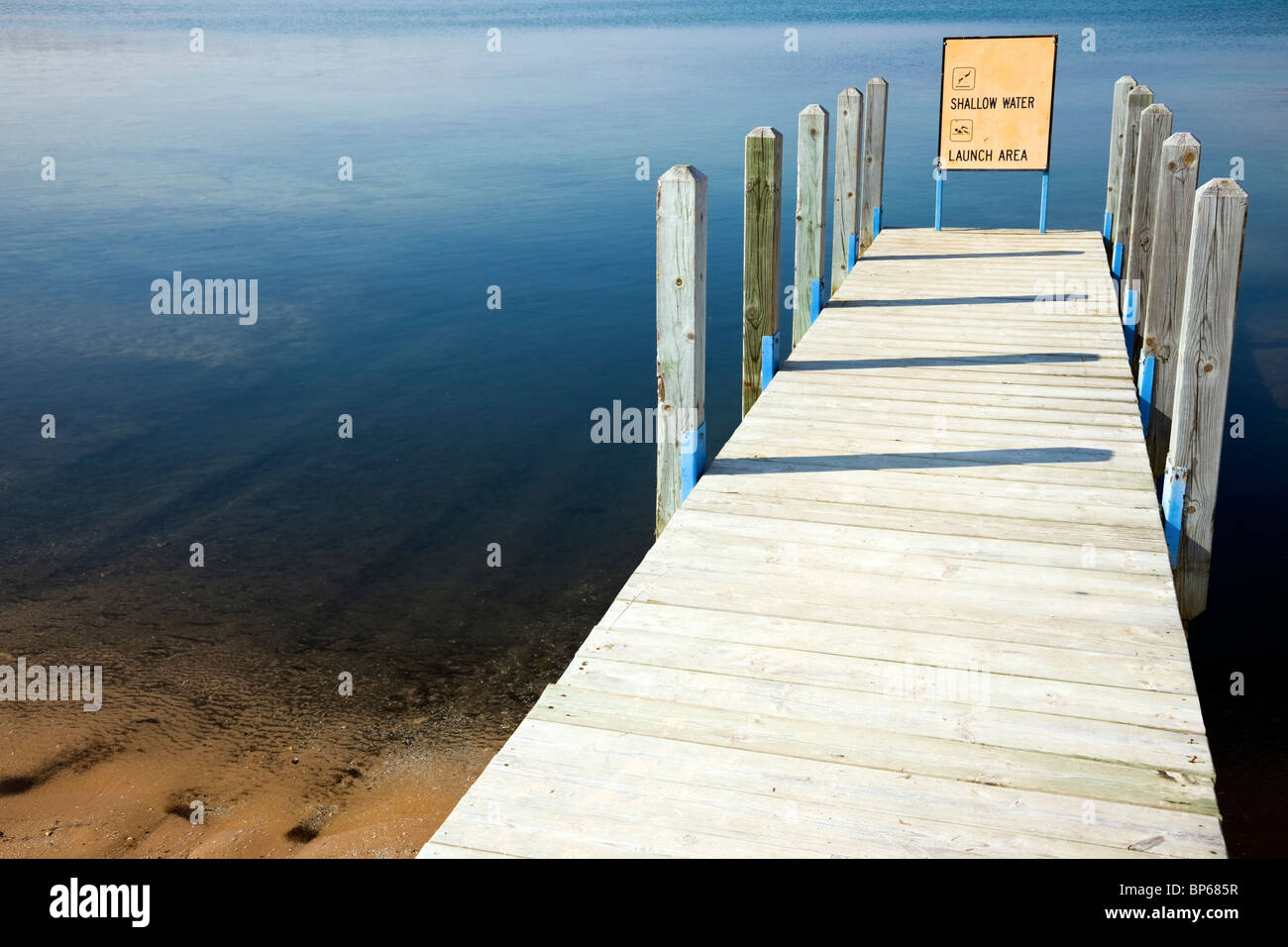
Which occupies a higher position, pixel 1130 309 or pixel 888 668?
pixel 1130 309

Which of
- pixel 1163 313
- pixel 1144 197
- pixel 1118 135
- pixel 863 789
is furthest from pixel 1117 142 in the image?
pixel 863 789

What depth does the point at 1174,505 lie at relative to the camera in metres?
5.21

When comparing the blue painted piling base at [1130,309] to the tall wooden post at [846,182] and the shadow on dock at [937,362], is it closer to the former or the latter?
the shadow on dock at [937,362]

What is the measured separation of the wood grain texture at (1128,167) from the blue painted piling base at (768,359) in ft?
15.8

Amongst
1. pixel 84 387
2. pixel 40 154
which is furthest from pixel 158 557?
pixel 40 154

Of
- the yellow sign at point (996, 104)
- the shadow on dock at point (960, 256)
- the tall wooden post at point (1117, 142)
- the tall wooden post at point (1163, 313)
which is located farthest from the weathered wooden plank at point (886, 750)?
the yellow sign at point (996, 104)

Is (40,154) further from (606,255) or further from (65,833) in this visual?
(65,833)

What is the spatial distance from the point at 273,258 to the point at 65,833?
12.5 meters

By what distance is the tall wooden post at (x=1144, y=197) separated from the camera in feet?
27.6

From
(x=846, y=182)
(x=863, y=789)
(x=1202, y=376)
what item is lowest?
(x=863, y=789)

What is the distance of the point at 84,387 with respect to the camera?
11906 mm

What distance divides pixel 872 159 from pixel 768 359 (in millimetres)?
5378

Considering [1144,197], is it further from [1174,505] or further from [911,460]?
[1174,505]

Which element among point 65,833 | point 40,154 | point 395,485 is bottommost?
point 65,833
